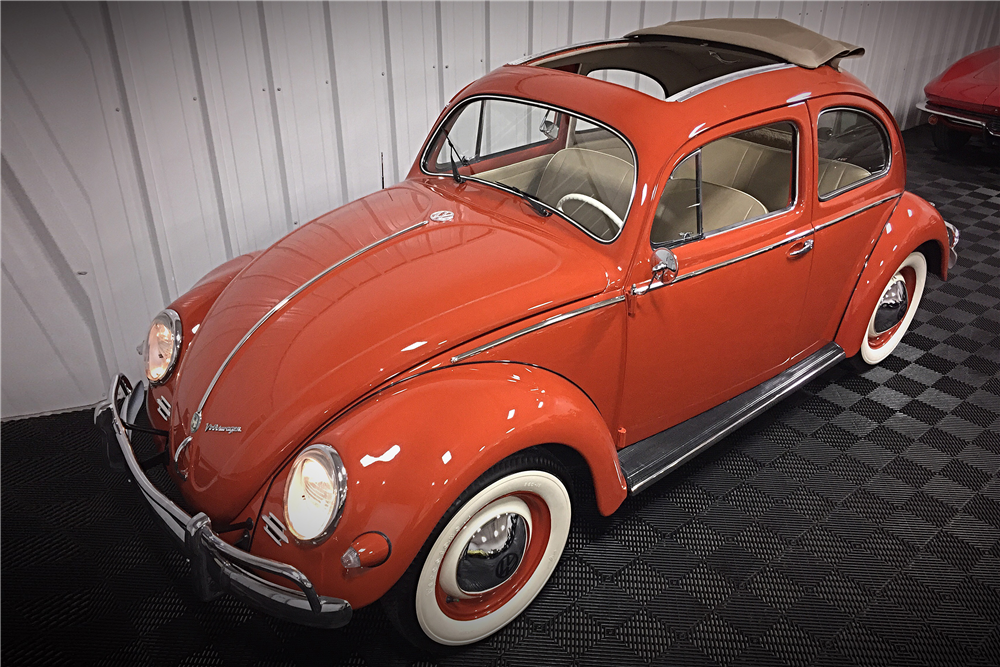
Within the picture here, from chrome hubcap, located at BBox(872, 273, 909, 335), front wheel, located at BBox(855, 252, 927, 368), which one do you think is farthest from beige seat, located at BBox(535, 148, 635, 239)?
chrome hubcap, located at BBox(872, 273, 909, 335)

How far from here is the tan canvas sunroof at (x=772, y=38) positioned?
272 cm

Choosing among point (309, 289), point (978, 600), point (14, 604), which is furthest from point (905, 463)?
point (14, 604)

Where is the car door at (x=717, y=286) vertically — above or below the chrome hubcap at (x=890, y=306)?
above

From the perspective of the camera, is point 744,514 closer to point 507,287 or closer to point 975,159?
point 507,287

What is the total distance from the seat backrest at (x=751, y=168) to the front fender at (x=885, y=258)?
0.61 m

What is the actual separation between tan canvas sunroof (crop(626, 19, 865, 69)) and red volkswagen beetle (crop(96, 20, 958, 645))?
0.05ft

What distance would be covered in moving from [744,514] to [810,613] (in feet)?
1.49

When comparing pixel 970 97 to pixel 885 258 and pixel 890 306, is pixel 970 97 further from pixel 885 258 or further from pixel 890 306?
pixel 885 258

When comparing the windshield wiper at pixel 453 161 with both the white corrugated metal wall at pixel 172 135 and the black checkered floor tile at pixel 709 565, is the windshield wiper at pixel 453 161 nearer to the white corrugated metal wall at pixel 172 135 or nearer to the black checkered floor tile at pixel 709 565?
the white corrugated metal wall at pixel 172 135

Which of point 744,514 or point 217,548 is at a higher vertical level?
point 217,548

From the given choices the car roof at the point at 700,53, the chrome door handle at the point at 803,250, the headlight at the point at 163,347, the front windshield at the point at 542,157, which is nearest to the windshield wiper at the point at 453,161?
the front windshield at the point at 542,157

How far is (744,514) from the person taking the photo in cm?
264

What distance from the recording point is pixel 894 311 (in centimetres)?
339

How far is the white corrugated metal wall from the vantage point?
9.46 feet
